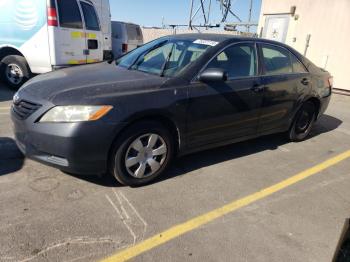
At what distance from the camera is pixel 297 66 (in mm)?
5023

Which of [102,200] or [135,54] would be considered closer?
[102,200]

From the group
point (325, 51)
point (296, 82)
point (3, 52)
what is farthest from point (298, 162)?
point (325, 51)

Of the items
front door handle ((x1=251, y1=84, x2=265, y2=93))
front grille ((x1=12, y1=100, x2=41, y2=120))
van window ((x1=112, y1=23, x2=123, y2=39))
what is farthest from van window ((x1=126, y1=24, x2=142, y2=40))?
front grille ((x1=12, y1=100, x2=41, y2=120))

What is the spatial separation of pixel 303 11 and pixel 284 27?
0.88 meters

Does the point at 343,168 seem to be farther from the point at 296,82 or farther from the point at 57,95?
the point at 57,95

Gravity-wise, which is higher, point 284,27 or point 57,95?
point 284,27

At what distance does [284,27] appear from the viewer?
11906 millimetres

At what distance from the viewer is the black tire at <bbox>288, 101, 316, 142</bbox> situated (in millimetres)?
5246

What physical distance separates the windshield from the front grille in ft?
4.23

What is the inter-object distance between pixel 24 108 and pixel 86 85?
2.09 ft

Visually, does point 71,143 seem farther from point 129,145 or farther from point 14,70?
point 14,70

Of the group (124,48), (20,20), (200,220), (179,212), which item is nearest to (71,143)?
(179,212)

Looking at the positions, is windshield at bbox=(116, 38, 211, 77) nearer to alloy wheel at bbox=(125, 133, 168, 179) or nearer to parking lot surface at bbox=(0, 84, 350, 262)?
alloy wheel at bbox=(125, 133, 168, 179)

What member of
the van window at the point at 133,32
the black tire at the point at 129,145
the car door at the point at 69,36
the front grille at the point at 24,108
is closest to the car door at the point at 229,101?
the black tire at the point at 129,145
